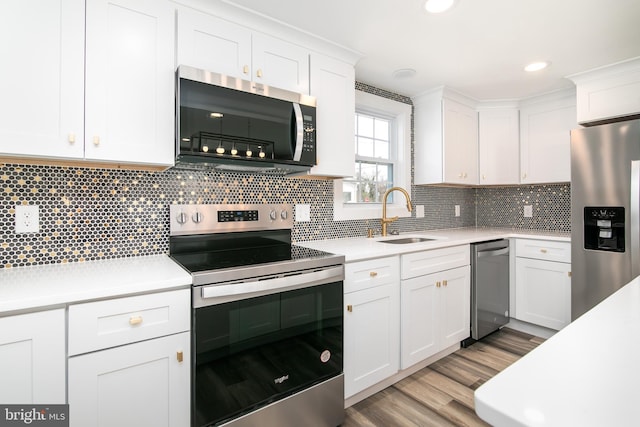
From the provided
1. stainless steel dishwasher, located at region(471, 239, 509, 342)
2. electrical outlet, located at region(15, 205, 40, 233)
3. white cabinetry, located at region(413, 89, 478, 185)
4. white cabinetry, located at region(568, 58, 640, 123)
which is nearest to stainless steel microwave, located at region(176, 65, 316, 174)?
electrical outlet, located at region(15, 205, 40, 233)

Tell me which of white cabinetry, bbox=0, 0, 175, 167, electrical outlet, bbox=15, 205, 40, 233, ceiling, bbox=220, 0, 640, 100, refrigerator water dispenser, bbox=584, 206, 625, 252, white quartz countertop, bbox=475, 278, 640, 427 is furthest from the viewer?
refrigerator water dispenser, bbox=584, 206, 625, 252

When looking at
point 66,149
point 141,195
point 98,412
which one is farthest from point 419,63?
point 98,412

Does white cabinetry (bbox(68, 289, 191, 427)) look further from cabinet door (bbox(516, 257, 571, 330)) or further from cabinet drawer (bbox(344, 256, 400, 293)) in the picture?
cabinet door (bbox(516, 257, 571, 330))

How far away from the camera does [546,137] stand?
312cm

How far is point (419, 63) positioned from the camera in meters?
2.45

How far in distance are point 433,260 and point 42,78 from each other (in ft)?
7.83

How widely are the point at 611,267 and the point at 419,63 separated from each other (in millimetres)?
2030

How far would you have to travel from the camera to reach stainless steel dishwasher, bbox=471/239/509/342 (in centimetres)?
271

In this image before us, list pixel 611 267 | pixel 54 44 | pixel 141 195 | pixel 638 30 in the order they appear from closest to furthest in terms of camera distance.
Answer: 1. pixel 54 44
2. pixel 141 195
3. pixel 638 30
4. pixel 611 267

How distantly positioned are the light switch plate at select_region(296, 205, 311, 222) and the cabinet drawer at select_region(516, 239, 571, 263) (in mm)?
2035

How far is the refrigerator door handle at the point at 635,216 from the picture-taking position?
219 centimetres

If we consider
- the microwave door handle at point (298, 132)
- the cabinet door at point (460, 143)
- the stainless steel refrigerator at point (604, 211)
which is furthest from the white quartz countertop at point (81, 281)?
the stainless steel refrigerator at point (604, 211)

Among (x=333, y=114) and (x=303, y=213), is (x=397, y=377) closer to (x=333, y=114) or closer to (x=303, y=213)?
(x=303, y=213)

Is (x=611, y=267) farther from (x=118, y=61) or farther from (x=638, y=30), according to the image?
(x=118, y=61)
